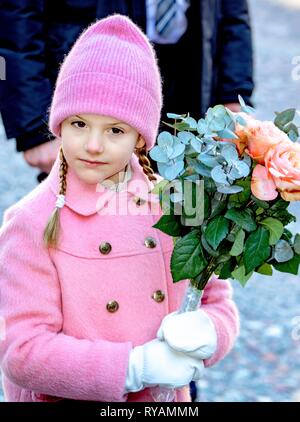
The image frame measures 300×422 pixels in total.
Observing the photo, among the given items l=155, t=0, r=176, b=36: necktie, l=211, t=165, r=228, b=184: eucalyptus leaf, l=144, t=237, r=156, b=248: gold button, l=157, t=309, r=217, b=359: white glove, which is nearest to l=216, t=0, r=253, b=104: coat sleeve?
l=155, t=0, r=176, b=36: necktie

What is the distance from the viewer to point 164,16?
9.43 ft

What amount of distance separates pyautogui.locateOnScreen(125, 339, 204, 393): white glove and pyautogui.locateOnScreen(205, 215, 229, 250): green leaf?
1.07 feet

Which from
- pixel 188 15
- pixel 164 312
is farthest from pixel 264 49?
pixel 164 312

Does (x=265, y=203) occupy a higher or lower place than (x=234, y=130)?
lower

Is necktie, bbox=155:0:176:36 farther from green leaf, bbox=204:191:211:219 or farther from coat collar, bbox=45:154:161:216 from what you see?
green leaf, bbox=204:191:211:219

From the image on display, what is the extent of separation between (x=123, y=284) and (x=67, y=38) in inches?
39.2

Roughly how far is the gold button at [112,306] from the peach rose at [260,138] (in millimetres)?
504

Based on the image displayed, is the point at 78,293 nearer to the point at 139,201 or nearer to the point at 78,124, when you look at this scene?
the point at 139,201

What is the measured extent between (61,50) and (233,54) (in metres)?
0.74

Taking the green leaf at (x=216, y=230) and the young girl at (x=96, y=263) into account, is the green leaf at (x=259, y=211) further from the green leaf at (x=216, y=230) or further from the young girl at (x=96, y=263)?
the young girl at (x=96, y=263)

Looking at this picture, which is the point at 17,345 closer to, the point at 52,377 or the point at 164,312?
the point at 52,377

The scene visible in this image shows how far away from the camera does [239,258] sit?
6.48ft

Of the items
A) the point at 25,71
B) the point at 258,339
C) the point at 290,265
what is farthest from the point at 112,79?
the point at 258,339

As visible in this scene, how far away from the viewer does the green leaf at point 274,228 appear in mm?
1919
